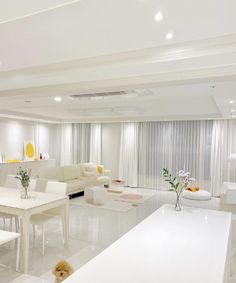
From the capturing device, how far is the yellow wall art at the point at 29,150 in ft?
28.2

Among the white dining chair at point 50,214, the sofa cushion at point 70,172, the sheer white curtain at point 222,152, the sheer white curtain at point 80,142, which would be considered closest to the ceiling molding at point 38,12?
the white dining chair at point 50,214

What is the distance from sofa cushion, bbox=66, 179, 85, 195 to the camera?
254 inches

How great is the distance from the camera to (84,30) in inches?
75.6

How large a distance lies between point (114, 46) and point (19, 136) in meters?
7.15

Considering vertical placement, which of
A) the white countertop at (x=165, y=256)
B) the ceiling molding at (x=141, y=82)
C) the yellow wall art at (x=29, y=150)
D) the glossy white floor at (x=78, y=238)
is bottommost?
the glossy white floor at (x=78, y=238)

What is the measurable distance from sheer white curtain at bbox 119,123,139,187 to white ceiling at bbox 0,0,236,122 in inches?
195

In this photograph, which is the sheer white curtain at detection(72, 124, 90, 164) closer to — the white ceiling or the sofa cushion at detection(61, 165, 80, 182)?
the sofa cushion at detection(61, 165, 80, 182)

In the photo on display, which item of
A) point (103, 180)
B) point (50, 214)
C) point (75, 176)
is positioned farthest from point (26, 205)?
point (103, 180)

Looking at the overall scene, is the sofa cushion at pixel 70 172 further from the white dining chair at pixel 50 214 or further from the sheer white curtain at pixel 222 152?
the sheer white curtain at pixel 222 152

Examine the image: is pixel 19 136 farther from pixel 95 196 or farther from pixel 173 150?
pixel 173 150

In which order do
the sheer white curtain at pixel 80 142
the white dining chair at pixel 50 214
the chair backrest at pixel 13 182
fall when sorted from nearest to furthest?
1. the white dining chair at pixel 50 214
2. the chair backrest at pixel 13 182
3. the sheer white curtain at pixel 80 142

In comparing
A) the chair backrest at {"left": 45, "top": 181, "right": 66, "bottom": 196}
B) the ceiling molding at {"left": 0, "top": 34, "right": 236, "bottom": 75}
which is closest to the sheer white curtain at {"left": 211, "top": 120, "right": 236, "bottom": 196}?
the chair backrest at {"left": 45, "top": 181, "right": 66, "bottom": 196}

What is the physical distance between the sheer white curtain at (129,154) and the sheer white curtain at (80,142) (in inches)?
57.7

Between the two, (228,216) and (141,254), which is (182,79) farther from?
(141,254)
